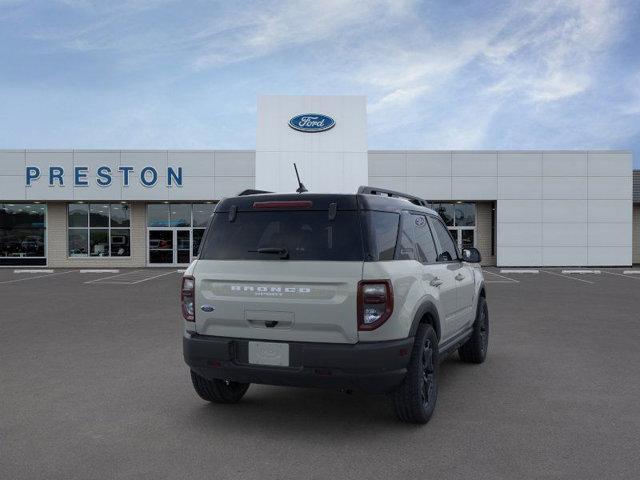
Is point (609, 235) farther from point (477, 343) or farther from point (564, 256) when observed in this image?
point (477, 343)

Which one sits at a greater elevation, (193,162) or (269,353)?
(193,162)

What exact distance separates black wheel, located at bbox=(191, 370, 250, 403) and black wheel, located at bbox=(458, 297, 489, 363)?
9.78ft

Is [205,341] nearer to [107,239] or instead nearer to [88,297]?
[88,297]

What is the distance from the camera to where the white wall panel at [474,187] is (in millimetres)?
27234

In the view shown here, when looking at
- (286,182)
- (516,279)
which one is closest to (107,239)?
(286,182)

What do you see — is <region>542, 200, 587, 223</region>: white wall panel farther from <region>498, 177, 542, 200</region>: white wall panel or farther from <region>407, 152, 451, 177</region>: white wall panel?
<region>407, 152, 451, 177</region>: white wall panel

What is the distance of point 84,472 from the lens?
365 cm

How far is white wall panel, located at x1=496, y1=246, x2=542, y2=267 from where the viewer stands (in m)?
27.3

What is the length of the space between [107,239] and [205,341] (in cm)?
2615

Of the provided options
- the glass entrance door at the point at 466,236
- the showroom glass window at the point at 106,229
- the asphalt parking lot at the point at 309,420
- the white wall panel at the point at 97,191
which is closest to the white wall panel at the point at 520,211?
the glass entrance door at the point at 466,236

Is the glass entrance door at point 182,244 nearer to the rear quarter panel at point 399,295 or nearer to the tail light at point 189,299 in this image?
the tail light at point 189,299

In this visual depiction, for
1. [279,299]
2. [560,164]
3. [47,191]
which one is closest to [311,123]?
[560,164]

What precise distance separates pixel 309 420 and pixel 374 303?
1.37m

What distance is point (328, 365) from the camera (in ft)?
13.2
